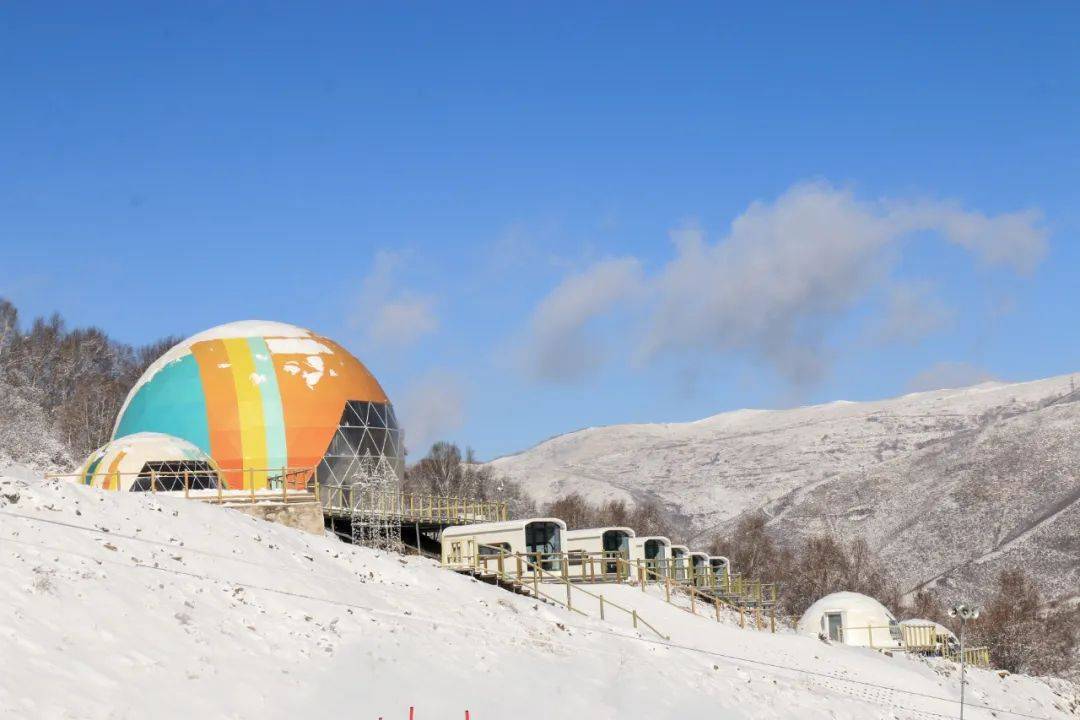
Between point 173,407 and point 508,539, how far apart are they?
497 inches

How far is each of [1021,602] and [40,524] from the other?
69.9 m

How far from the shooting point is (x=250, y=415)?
40.8 m

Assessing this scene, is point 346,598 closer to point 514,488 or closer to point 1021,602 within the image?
point 1021,602

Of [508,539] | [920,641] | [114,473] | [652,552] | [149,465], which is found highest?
[149,465]

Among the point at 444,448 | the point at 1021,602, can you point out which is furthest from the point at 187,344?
the point at 444,448

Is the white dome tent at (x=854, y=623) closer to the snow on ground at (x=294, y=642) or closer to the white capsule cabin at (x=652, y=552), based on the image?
the white capsule cabin at (x=652, y=552)

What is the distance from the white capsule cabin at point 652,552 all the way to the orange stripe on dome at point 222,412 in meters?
16.3

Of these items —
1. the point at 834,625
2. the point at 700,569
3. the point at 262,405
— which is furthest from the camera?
the point at 700,569

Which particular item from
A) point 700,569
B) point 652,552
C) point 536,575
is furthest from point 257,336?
point 700,569

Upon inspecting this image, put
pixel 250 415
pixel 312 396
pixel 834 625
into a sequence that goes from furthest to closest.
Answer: pixel 834 625
pixel 312 396
pixel 250 415

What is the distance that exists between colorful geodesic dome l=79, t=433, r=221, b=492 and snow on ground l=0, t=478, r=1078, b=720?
858cm

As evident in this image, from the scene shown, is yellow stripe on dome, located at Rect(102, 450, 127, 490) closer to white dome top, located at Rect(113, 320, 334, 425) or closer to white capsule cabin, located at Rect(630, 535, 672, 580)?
white dome top, located at Rect(113, 320, 334, 425)

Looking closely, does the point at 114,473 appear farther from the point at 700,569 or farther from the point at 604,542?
the point at 700,569

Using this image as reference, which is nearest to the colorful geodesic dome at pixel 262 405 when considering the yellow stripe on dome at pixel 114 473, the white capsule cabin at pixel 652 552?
the yellow stripe on dome at pixel 114 473
